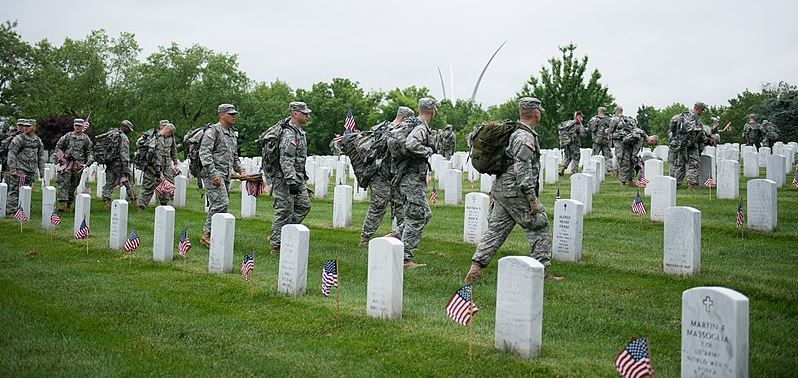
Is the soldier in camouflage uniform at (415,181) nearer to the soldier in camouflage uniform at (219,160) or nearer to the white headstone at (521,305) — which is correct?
the soldier in camouflage uniform at (219,160)

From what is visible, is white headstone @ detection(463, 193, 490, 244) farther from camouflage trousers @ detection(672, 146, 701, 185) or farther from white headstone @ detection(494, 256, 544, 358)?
camouflage trousers @ detection(672, 146, 701, 185)

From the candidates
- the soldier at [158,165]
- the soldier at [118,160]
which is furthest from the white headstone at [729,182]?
the soldier at [118,160]

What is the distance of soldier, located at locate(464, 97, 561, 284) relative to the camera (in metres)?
9.11

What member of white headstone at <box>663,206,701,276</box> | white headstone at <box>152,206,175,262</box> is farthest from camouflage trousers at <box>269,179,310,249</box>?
white headstone at <box>663,206,701,276</box>

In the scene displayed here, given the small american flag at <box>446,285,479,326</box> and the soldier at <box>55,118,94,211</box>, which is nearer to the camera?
the small american flag at <box>446,285,479,326</box>

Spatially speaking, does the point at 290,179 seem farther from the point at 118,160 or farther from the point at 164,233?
the point at 118,160

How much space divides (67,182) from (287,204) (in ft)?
35.2

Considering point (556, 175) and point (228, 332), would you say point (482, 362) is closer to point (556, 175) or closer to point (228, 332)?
point (228, 332)

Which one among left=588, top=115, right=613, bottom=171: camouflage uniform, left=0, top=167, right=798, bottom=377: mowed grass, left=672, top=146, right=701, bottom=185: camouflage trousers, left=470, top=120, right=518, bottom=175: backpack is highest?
left=588, top=115, right=613, bottom=171: camouflage uniform

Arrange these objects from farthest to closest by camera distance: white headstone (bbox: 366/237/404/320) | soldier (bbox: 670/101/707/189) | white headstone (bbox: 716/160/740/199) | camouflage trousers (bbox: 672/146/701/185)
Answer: camouflage trousers (bbox: 672/146/701/185), soldier (bbox: 670/101/707/189), white headstone (bbox: 716/160/740/199), white headstone (bbox: 366/237/404/320)

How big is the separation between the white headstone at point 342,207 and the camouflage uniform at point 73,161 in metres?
8.28

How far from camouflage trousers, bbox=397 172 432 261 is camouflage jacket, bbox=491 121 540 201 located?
1.89m

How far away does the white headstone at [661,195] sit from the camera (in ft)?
45.3

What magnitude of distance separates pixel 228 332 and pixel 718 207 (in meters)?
11.0
